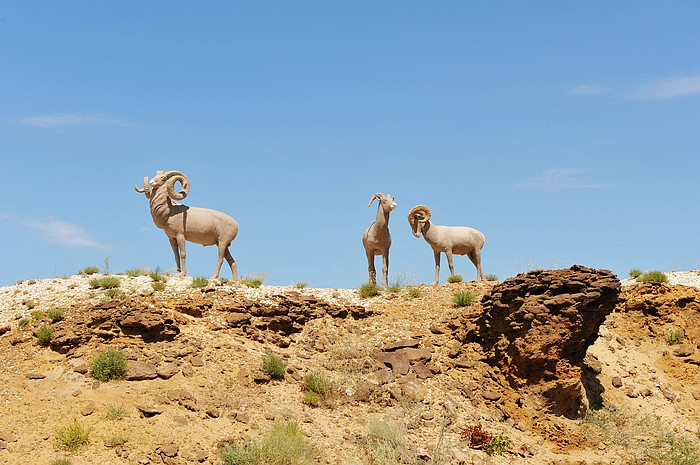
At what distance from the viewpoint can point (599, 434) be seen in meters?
18.0

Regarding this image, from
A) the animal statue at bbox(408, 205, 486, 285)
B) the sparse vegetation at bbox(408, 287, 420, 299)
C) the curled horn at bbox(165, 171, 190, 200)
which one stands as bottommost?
the sparse vegetation at bbox(408, 287, 420, 299)

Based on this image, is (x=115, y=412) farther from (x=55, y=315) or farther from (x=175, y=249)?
(x=175, y=249)

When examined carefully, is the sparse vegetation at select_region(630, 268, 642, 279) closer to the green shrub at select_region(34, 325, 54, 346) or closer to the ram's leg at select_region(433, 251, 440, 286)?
the ram's leg at select_region(433, 251, 440, 286)

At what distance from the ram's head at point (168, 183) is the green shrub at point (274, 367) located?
24.1 ft

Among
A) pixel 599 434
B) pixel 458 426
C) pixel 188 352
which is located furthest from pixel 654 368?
pixel 188 352

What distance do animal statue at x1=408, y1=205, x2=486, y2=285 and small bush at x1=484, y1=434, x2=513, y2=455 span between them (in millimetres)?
7790

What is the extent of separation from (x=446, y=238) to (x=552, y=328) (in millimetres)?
7149

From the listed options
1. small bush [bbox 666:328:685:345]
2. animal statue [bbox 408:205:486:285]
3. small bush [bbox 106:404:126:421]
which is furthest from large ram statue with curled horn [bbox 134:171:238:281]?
small bush [bbox 666:328:685:345]

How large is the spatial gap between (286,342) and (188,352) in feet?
8.61

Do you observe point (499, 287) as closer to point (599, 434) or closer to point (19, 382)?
point (599, 434)

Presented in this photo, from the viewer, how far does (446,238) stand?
79.8ft

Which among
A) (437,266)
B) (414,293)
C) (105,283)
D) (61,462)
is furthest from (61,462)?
(437,266)

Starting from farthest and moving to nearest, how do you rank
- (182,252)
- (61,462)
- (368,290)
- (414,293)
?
(182,252), (368,290), (414,293), (61,462)

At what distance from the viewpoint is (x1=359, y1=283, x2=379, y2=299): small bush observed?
72.0 ft
